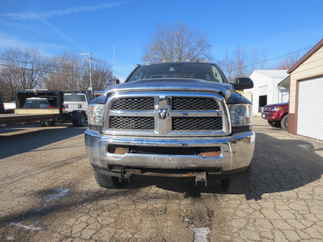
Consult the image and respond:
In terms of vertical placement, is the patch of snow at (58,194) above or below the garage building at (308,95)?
below

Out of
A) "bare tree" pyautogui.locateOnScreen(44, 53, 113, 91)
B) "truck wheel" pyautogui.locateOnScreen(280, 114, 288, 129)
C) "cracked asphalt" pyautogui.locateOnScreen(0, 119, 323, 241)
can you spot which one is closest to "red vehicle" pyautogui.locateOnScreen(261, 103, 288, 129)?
"truck wheel" pyautogui.locateOnScreen(280, 114, 288, 129)

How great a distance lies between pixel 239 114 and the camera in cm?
204

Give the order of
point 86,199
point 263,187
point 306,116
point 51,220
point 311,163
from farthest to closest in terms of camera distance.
Answer: point 306,116, point 311,163, point 263,187, point 86,199, point 51,220

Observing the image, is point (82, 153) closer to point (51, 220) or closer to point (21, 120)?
point (51, 220)

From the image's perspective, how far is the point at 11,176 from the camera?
11.0ft

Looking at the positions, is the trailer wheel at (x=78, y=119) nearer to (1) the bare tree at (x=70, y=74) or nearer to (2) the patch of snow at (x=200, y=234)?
(2) the patch of snow at (x=200, y=234)

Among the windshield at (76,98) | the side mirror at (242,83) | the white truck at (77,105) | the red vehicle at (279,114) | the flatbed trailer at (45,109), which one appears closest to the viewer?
the side mirror at (242,83)

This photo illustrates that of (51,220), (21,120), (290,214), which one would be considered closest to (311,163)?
(290,214)

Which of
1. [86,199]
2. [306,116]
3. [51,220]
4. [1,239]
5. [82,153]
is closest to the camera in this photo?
[1,239]

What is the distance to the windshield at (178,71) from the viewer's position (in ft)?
10.6

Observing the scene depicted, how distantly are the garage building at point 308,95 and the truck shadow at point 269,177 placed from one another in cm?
251

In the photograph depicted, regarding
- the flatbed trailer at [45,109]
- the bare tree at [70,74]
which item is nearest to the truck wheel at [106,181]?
the flatbed trailer at [45,109]

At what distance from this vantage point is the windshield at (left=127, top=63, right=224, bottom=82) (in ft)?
10.6

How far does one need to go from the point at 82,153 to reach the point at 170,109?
3698 mm
